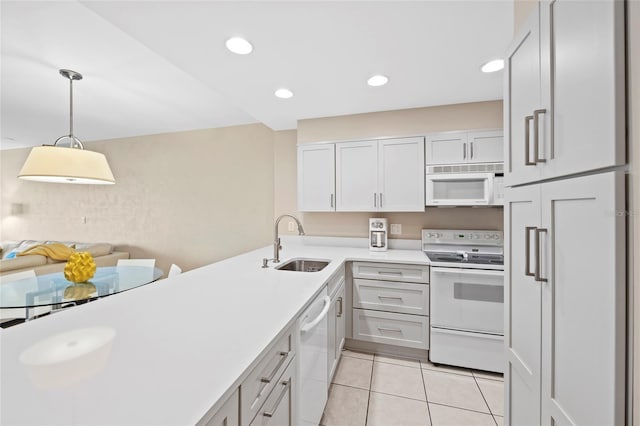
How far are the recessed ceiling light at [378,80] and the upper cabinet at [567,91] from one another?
3.50ft

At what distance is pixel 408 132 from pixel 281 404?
254 cm

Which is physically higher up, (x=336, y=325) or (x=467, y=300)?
(x=467, y=300)

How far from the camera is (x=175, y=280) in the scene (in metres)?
1.51

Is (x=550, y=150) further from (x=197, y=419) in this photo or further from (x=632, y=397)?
(x=197, y=419)

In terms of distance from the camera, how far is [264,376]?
824 millimetres

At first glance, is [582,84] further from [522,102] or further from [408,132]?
[408,132]

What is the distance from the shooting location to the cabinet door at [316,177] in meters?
2.78

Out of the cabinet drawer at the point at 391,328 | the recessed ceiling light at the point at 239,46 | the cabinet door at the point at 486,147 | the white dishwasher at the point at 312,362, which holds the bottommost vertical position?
the cabinet drawer at the point at 391,328

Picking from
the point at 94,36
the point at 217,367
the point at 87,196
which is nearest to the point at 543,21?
the point at 217,367

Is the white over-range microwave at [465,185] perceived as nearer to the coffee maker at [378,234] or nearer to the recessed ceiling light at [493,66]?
the coffee maker at [378,234]

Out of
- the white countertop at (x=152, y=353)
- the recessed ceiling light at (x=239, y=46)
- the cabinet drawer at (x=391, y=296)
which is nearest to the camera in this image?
the white countertop at (x=152, y=353)

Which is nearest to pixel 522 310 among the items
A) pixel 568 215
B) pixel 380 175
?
pixel 568 215

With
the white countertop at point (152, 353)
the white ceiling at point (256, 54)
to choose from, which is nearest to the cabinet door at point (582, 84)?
the white ceiling at point (256, 54)

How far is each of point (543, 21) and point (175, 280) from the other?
204 centimetres
